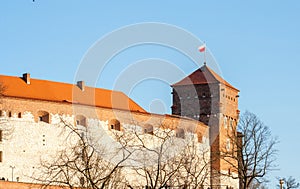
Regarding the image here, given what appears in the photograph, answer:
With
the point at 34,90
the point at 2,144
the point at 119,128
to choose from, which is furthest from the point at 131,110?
the point at 2,144

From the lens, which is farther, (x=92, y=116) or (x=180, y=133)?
(x=92, y=116)

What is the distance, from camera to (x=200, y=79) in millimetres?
58250

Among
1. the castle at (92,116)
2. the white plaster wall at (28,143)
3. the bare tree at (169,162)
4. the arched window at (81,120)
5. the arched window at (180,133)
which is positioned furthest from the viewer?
the arched window at (81,120)

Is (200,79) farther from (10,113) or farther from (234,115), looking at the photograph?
(10,113)

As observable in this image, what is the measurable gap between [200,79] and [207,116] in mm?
3077

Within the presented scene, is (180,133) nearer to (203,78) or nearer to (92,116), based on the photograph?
(92,116)

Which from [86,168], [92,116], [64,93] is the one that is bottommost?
[86,168]

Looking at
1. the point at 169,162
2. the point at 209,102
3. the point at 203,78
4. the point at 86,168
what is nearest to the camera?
the point at 86,168

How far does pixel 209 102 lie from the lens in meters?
56.5

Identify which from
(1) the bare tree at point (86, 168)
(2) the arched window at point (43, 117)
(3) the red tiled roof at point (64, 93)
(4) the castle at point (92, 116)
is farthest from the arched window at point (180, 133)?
(2) the arched window at point (43, 117)

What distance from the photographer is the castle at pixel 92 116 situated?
44594 mm

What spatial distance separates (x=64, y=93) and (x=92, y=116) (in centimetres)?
374

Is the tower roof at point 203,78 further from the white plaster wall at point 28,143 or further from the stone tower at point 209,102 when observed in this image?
the white plaster wall at point 28,143

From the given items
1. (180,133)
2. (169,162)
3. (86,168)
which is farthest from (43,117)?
(86,168)
